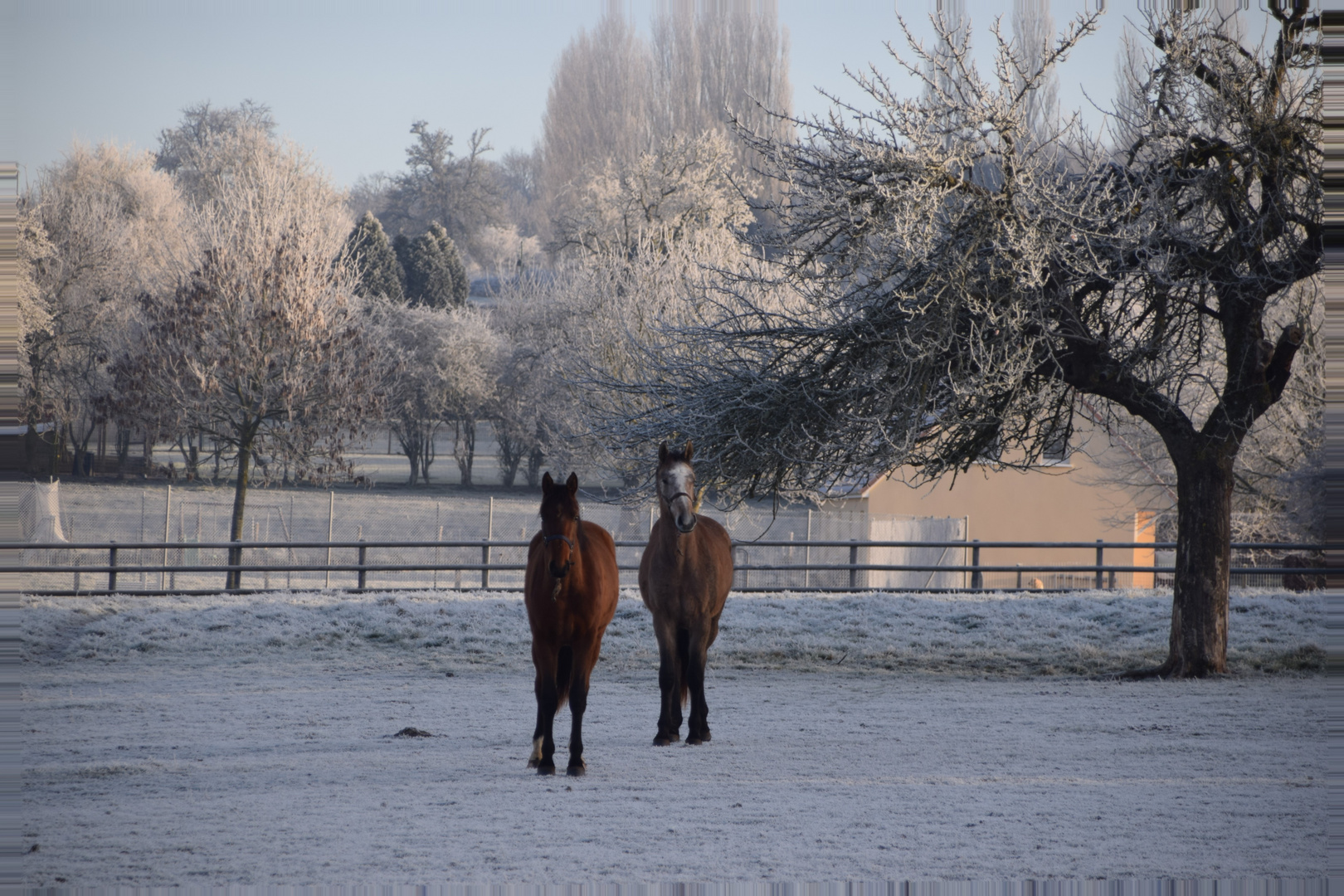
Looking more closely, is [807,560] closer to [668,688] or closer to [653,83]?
[668,688]

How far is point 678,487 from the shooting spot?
9.01 metres

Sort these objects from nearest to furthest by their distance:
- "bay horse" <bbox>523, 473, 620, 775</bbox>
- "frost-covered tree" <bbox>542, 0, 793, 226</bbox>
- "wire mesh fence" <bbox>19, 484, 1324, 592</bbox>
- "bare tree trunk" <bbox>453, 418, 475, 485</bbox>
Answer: "bay horse" <bbox>523, 473, 620, 775</bbox> → "wire mesh fence" <bbox>19, 484, 1324, 592</bbox> → "bare tree trunk" <bbox>453, 418, 475, 485</bbox> → "frost-covered tree" <bbox>542, 0, 793, 226</bbox>

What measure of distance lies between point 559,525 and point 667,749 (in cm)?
262

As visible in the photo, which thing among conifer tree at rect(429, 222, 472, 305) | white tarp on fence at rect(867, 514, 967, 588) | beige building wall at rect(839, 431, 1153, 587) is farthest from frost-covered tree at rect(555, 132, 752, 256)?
conifer tree at rect(429, 222, 472, 305)

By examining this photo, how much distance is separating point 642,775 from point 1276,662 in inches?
425

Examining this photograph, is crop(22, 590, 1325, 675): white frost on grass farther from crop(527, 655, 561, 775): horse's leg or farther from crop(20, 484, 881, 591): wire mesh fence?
crop(527, 655, 561, 775): horse's leg

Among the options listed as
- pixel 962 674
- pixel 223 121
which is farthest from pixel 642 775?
pixel 223 121

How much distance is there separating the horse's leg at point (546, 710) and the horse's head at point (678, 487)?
5.16 ft

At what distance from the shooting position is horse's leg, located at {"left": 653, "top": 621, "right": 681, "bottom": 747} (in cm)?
944

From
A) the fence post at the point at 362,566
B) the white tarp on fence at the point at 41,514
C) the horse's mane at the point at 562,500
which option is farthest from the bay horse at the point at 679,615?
the white tarp on fence at the point at 41,514

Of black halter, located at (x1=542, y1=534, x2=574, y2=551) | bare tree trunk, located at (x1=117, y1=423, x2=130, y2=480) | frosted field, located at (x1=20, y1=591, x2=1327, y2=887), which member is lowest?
frosted field, located at (x1=20, y1=591, x2=1327, y2=887)

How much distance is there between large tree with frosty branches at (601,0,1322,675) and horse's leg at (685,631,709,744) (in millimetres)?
3299

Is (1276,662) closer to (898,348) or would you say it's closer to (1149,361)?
(1149,361)

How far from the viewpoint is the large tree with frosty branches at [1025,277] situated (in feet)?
39.6
